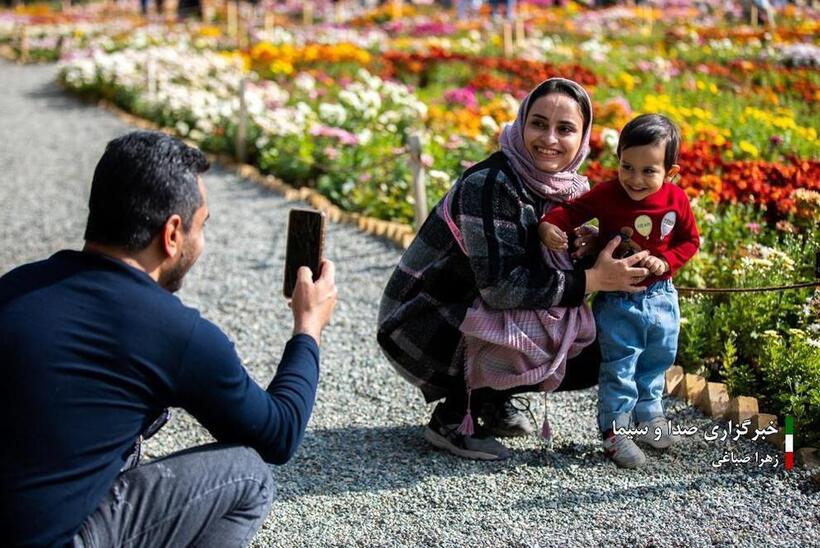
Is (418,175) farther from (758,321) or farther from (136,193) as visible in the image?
(136,193)

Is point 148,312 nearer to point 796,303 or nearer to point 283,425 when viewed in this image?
point 283,425

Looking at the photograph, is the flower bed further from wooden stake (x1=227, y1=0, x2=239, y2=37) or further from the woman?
the woman

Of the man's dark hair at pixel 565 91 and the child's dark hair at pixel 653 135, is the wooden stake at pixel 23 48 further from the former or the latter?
the child's dark hair at pixel 653 135

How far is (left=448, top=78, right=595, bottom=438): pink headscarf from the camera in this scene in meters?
3.26

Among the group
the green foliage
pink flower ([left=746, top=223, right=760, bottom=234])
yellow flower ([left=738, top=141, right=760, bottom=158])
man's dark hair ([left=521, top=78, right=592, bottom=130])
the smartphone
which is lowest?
the green foliage

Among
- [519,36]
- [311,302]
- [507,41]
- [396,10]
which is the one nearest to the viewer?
[311,302]

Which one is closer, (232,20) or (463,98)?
(463,98)

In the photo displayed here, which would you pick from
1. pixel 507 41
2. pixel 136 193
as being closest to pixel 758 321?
pixel 136 193

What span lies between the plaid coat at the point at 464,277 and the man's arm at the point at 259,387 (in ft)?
2.63

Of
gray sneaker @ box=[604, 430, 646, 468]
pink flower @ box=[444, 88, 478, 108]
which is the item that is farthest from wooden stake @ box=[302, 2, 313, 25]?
gray sneaker @ box=[604, 430, 646, 468]

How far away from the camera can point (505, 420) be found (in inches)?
143

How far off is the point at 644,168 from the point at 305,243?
1.11 metres

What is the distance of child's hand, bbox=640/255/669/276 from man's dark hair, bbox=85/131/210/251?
5.00 feet

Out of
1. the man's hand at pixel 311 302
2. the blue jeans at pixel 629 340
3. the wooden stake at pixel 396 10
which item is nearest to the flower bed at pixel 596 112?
the blue jeans at pixel 629 340
